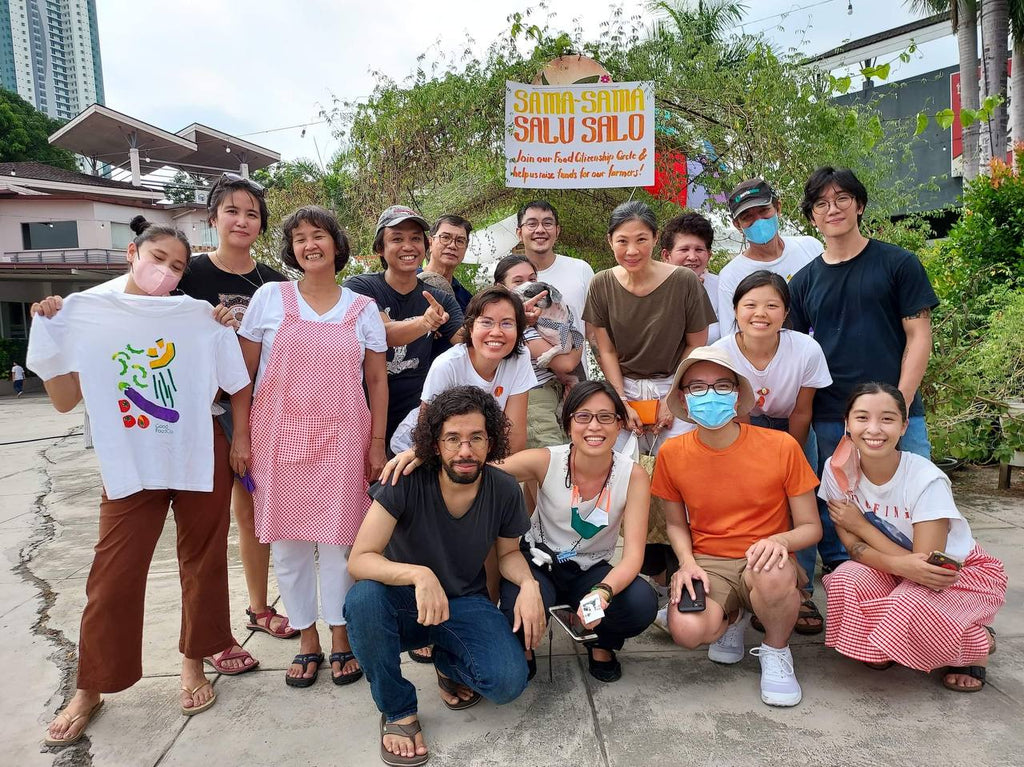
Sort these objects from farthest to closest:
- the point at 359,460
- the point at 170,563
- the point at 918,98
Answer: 1. the point at 918,98
2. the point at 170,563
3. the point at 359,460

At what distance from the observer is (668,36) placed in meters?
5.82

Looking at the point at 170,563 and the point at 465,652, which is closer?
the point at 465,652

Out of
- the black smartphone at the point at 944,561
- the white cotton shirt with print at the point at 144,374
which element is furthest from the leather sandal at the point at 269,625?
the black smartphone at the point at 944,561

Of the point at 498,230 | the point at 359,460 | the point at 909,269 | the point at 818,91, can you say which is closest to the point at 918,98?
the point at 818,91

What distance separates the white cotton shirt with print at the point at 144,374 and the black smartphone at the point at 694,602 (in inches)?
73.0

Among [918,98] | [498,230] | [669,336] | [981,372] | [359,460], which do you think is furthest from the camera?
[918,98]

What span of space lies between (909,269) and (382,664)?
269 centimetres

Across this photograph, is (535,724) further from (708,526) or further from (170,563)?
(170,563)

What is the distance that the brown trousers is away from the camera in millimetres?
2453

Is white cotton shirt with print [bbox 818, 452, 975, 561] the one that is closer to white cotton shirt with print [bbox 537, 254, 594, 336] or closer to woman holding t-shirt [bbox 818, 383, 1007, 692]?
woman holding t-shirt [bbox 818, 383, 1007, 692]

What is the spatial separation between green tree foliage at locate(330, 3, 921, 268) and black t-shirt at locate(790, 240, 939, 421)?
7.15 feet

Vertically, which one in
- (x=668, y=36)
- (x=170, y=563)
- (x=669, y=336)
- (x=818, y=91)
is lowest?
(x=170, y=563)

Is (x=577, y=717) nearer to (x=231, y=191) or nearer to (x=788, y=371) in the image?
(x=788, y=371)

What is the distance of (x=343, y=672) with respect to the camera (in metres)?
2.74
